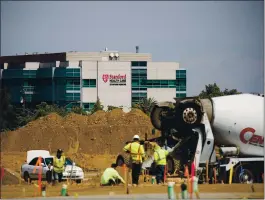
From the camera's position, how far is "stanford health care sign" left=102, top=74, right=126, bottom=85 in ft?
385

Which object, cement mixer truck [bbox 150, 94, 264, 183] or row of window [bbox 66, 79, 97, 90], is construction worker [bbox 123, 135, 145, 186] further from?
row of window [bbox 66, 79, 97, 90]

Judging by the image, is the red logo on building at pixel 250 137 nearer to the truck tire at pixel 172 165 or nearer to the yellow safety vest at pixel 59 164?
the truck tire at pixel 172 165

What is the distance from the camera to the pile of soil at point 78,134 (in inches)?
2591

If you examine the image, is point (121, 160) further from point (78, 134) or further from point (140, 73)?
point (140, 73)

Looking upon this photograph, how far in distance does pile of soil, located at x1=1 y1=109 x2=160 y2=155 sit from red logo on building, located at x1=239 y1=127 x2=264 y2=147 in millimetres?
31425

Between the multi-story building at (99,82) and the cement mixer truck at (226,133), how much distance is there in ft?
263

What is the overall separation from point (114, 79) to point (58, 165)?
86254 millimetres

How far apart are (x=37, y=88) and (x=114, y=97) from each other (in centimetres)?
1089

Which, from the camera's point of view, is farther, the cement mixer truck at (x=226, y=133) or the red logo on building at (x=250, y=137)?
the red logo on building at (x=250, y=137)

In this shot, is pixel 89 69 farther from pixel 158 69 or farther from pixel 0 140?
pixel 0 140

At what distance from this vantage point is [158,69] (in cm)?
11950

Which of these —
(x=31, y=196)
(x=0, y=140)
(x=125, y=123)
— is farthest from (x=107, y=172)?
(x=125, y=123)

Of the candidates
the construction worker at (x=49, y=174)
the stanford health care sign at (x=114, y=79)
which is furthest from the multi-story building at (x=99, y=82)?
the construction worker at (x=49, y=174)

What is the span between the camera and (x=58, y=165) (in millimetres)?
33969
